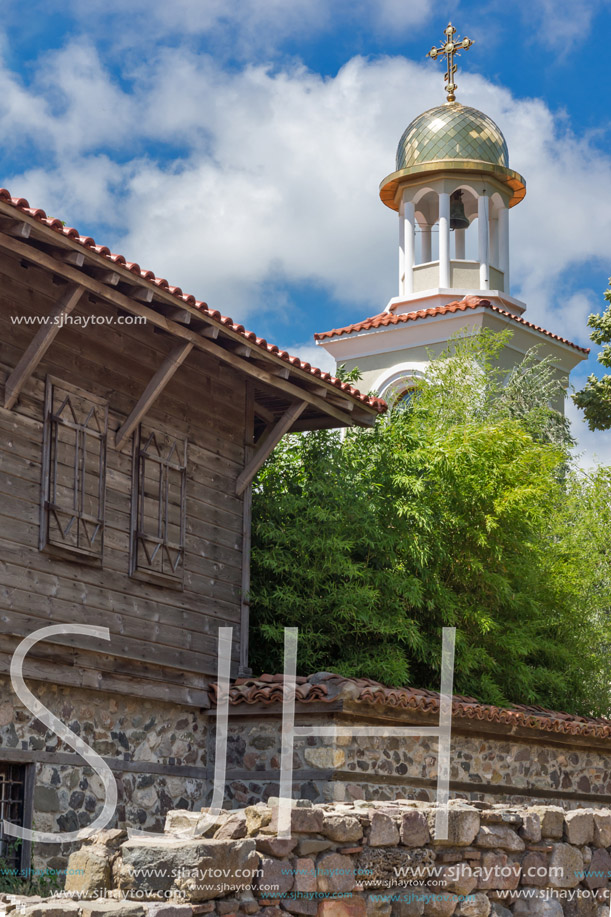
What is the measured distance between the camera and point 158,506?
12.3 meters

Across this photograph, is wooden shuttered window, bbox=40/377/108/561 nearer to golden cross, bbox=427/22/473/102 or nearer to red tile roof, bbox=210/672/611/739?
red tile roof, bbox=210/672/611/739

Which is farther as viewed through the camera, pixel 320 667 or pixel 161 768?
pixel 320 667

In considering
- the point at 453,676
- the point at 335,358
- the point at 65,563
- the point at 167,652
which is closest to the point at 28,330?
the point at 65,563

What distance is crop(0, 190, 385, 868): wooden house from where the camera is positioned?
1043 centimetres

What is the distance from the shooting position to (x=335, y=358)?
25859 mm

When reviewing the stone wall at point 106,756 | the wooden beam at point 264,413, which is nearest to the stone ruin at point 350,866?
the stone wall at point 106,756

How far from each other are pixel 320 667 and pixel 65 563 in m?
3.80

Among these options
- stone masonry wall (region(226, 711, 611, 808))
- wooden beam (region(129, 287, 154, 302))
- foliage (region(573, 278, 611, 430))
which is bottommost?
stone masonry wall (region(226, 711, 611, 808))

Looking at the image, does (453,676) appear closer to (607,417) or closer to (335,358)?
(607,417)

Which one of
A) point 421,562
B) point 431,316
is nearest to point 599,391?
point 431,316

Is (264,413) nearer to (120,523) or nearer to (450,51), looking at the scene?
(120,523)

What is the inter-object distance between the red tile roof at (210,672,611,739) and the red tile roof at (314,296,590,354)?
34.6 ft

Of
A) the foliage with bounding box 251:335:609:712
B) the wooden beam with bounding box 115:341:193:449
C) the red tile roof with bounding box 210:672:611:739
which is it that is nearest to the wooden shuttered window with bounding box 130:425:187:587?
the wooden beam with bounding box 115:341:193:449

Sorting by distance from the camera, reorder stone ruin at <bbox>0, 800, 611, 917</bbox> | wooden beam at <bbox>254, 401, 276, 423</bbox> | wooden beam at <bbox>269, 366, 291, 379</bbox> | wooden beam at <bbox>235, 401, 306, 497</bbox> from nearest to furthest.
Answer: stone ruin at <bbox>0, 800, 611, 917</bbox> < wooden beam at <bbox>269, 366, 291, 379</bbox> < wooden beam at <bbox>235, 401, 306, 497</bbox> < wooden beam at <bbox>254, 401, 276, 423</bbox>
